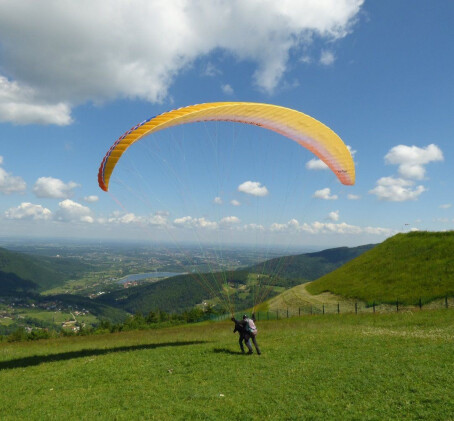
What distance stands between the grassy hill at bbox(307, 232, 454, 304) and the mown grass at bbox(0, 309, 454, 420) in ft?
64.7

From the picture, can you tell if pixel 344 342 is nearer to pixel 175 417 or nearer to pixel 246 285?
pixel 175 417

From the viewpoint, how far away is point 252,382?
9.44 meters

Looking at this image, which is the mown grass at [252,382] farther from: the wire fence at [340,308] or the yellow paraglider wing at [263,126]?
the wire fence at [340,308]

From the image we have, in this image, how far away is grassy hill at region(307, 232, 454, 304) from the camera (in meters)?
32.0

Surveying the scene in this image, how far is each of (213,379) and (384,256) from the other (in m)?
42.8

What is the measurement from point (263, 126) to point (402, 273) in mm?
32734

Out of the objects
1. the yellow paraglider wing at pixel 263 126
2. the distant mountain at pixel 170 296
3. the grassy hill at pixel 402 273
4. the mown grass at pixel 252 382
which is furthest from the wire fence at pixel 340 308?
the distant mountain at pixel 170 296

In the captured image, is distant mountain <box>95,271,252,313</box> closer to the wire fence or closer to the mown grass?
the wire fence

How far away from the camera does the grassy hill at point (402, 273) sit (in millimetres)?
32031

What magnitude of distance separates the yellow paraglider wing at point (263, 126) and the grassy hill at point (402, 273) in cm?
2180

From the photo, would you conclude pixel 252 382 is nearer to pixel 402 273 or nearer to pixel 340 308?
pixel 340 308

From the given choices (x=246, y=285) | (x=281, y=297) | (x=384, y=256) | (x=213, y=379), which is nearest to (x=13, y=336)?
(x=281, y=297)

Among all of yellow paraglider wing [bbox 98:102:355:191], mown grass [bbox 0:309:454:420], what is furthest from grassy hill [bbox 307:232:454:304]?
yellow paraglider wing [bbox 98:102:355:191]

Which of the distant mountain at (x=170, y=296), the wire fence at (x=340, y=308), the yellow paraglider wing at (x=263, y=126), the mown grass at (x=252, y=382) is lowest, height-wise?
the distant mountain at (x=170, y=296)
